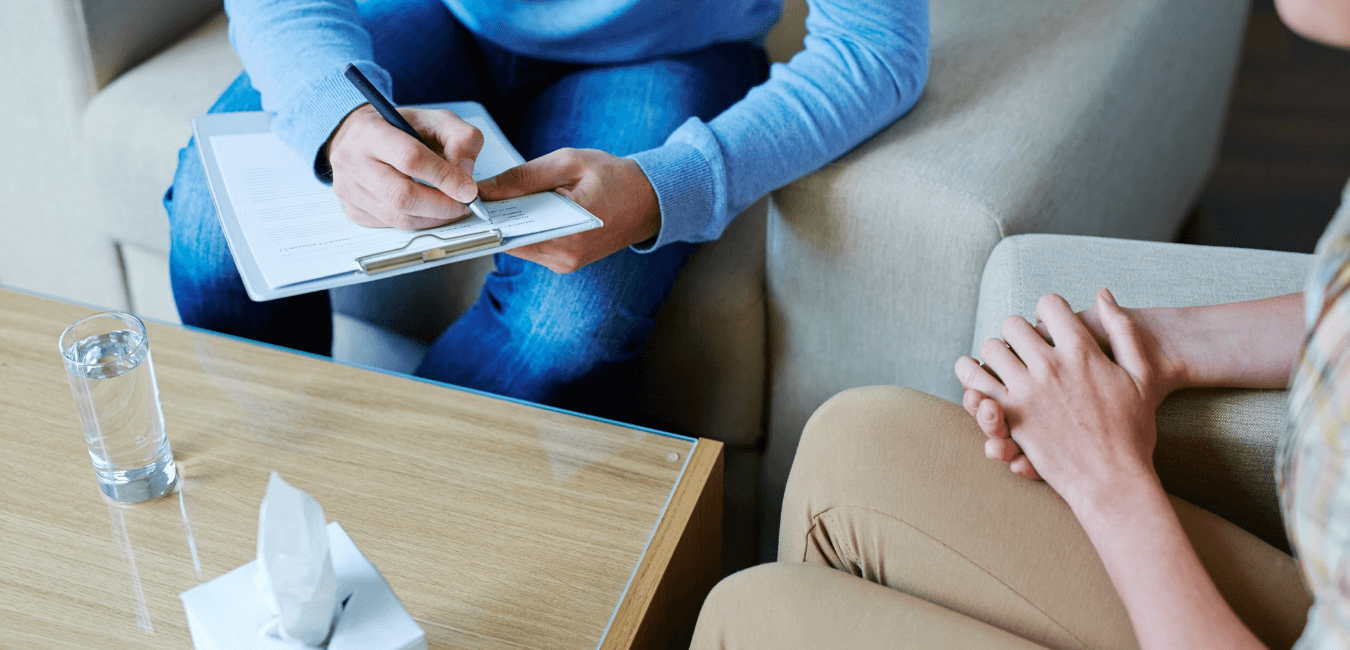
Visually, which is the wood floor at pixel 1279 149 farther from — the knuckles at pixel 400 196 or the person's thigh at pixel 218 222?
the knuckles at pixel 400 196

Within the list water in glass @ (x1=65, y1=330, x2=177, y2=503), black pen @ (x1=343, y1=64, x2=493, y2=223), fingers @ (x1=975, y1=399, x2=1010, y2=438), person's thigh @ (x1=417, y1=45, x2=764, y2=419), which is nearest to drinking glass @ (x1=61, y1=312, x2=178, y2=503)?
water in glass @ (x1=65, y1=330, x2=177, y2=503)

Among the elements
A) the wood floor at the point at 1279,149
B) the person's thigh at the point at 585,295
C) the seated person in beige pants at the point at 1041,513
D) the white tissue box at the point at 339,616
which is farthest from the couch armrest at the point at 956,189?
the wood floor at the point at 1279,149

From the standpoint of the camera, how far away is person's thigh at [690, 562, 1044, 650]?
58 centimetres

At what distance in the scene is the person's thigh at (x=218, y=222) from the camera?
1.04 m

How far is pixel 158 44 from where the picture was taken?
1391 millimetres

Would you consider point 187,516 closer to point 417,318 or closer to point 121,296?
point 417,318

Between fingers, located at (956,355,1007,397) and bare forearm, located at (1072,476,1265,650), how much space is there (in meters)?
0.11

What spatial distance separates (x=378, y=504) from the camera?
0.74 metres

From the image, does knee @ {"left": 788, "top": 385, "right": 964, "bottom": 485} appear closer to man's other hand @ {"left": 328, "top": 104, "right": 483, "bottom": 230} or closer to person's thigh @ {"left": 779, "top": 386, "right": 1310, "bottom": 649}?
person's thigh @ {"left": 779, "top": 386, "right": 1310, "bottom": 649}

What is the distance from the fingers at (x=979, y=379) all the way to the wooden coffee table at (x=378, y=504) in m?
0.20

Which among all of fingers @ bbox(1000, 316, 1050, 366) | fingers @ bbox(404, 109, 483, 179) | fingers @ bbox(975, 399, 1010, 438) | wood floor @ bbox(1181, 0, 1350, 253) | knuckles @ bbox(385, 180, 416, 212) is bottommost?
wood floor @ bbox(1181, 0, 1350, 253)

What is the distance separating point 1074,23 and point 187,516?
1.08 metres

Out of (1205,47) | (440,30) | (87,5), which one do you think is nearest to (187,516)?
(440,30)

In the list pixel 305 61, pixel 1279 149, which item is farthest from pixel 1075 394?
pixel 1279 149
